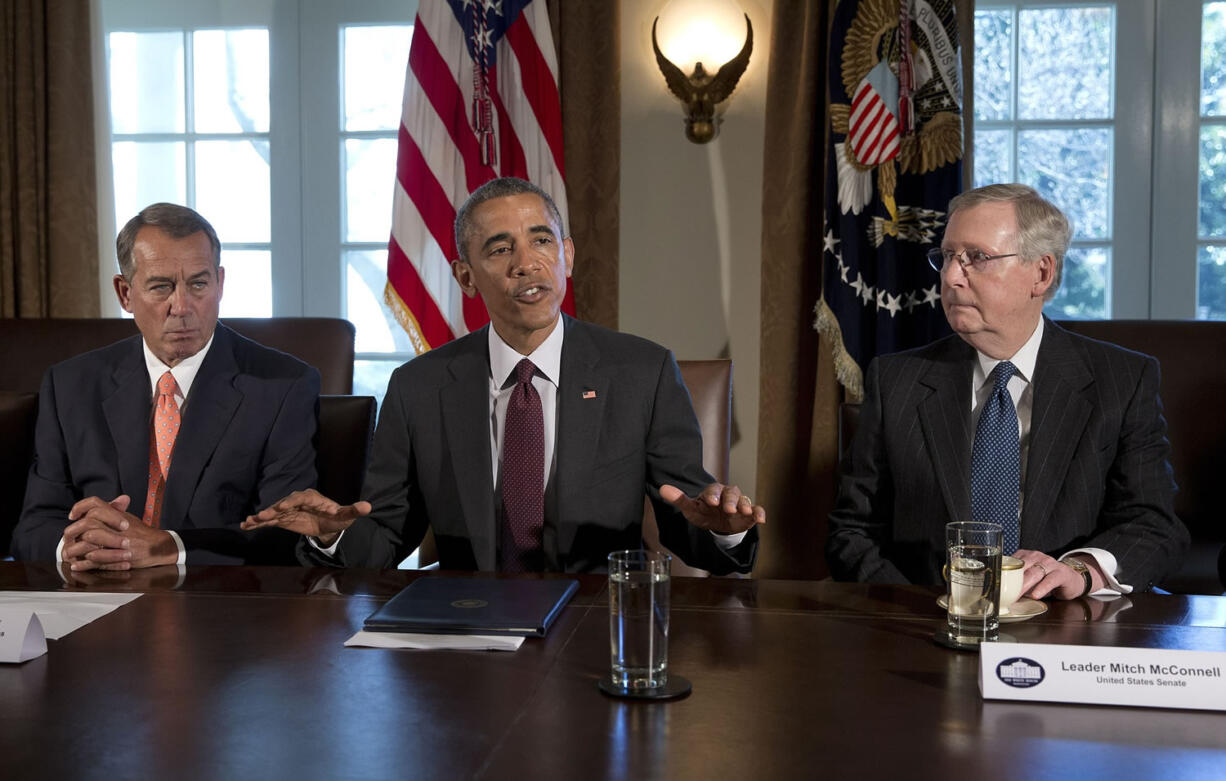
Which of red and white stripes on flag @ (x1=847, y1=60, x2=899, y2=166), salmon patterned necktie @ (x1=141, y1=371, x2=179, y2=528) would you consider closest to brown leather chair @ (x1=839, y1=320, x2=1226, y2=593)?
red and white stripes on flag @ (x1=847, y1=60, x2=899, y2=166)

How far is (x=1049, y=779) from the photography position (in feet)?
3.26

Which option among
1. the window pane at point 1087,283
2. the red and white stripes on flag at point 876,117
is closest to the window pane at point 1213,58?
the window pane at point 1087,283

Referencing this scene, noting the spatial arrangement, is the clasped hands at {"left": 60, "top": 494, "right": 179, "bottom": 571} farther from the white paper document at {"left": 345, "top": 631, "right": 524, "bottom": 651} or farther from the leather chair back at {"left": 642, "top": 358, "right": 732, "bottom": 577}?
the leather chair back at {"left": 642, "top": 358, "right": 732, "bottom": 577}

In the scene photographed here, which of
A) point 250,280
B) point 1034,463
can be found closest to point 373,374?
point 250,280

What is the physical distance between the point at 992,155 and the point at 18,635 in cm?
354

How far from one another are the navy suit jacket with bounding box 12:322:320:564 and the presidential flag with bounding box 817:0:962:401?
1.87 m

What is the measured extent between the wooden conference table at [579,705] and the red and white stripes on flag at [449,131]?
232 cm

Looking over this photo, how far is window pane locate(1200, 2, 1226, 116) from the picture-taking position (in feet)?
12.5

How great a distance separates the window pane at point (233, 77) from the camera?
4.38 meters

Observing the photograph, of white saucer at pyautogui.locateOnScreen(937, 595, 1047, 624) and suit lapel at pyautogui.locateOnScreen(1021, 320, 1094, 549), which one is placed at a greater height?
suit lapel at pyautogui.locateOnScreen(1021, 320, 1094, 549)

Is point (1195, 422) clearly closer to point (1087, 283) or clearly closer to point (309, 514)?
point (1087, 283)

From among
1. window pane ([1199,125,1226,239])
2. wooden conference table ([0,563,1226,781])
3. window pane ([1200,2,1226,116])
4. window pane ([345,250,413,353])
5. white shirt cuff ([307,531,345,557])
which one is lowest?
wooden conference table ([0,563,1226,781])

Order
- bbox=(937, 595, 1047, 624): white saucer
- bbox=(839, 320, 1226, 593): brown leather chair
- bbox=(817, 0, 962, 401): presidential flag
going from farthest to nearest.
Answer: bbox=(817, 0, 962, 401): presidential flag < bbox=(839, 320, 1226, 593): brown leather chair < bbox=(937, 595, 1047, 624): white saucer

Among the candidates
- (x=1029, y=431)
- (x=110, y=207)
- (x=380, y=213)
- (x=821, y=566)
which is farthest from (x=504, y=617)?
(x=110, y=207)
